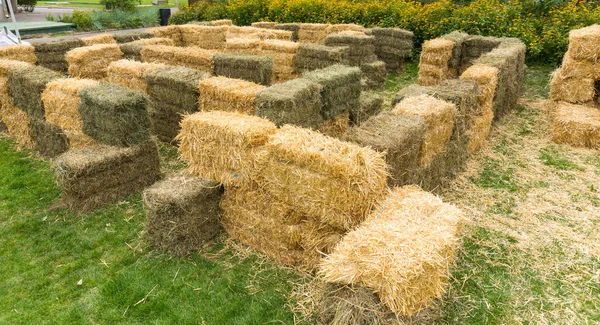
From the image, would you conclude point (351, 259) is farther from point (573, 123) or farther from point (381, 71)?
point (381, 71)

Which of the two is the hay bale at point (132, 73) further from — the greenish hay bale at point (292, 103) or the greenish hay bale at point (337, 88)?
the greenish hay bale at point (337, 88)

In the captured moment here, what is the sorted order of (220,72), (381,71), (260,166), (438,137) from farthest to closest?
(381,71) → (220,72) → (438,137) → (260,166)

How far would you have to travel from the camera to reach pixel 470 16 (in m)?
18.7

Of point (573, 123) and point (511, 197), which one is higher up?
point (573, 123)

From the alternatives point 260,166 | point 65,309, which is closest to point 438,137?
point 260,166

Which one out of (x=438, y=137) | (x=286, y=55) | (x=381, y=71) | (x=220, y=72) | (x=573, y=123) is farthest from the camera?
(x=381, y=71)

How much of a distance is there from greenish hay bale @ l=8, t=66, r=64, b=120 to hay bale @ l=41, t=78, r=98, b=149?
0.41 m

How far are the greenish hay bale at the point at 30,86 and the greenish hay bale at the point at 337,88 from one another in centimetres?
626

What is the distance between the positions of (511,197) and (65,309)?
808cm

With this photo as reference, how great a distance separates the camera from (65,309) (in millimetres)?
5797

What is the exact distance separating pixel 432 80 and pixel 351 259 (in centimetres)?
1190

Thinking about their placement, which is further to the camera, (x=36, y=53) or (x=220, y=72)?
(x=36, y=53)

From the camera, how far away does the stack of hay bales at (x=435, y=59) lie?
14609 millimetres

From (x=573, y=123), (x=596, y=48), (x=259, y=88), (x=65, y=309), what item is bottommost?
(x=65, y=309)
